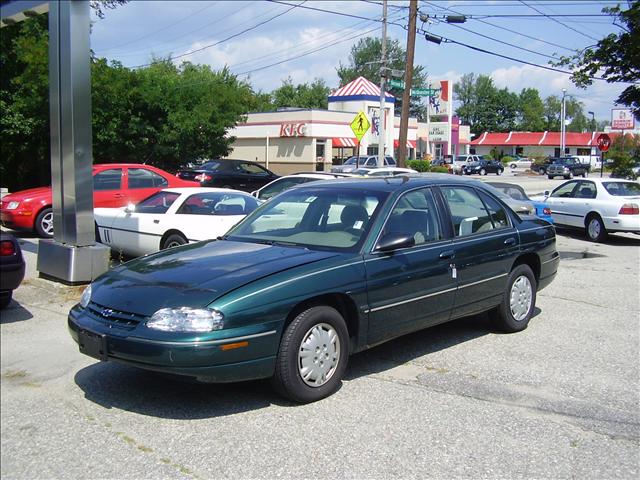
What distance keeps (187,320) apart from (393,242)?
6.09 ft

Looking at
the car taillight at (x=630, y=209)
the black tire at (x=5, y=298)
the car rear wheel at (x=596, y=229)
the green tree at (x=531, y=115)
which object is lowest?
the car rear wheel at (x=596, y=229)

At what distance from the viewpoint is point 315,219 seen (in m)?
5.92

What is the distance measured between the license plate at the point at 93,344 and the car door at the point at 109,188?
31.4ft

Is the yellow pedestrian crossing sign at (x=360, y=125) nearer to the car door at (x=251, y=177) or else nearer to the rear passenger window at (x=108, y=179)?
the car door at (x=251, y=177)

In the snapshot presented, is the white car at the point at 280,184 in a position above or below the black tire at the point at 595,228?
above

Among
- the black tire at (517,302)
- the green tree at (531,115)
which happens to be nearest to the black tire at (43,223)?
the black tire at (517,302)

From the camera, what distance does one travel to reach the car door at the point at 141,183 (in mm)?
13948

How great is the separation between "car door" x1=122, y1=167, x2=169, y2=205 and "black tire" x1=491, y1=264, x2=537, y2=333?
358 inches

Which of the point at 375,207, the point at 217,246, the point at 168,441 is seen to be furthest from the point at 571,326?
the point at 168,441

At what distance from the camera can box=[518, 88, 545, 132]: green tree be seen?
120500mm

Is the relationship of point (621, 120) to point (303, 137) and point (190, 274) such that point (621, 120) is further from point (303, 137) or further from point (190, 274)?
point (190, 274)

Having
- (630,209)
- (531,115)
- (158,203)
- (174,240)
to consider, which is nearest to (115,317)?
(174,240)

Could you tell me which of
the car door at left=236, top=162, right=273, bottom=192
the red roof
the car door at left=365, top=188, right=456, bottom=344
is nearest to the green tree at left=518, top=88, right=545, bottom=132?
the red roof

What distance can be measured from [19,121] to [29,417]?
18.7m
